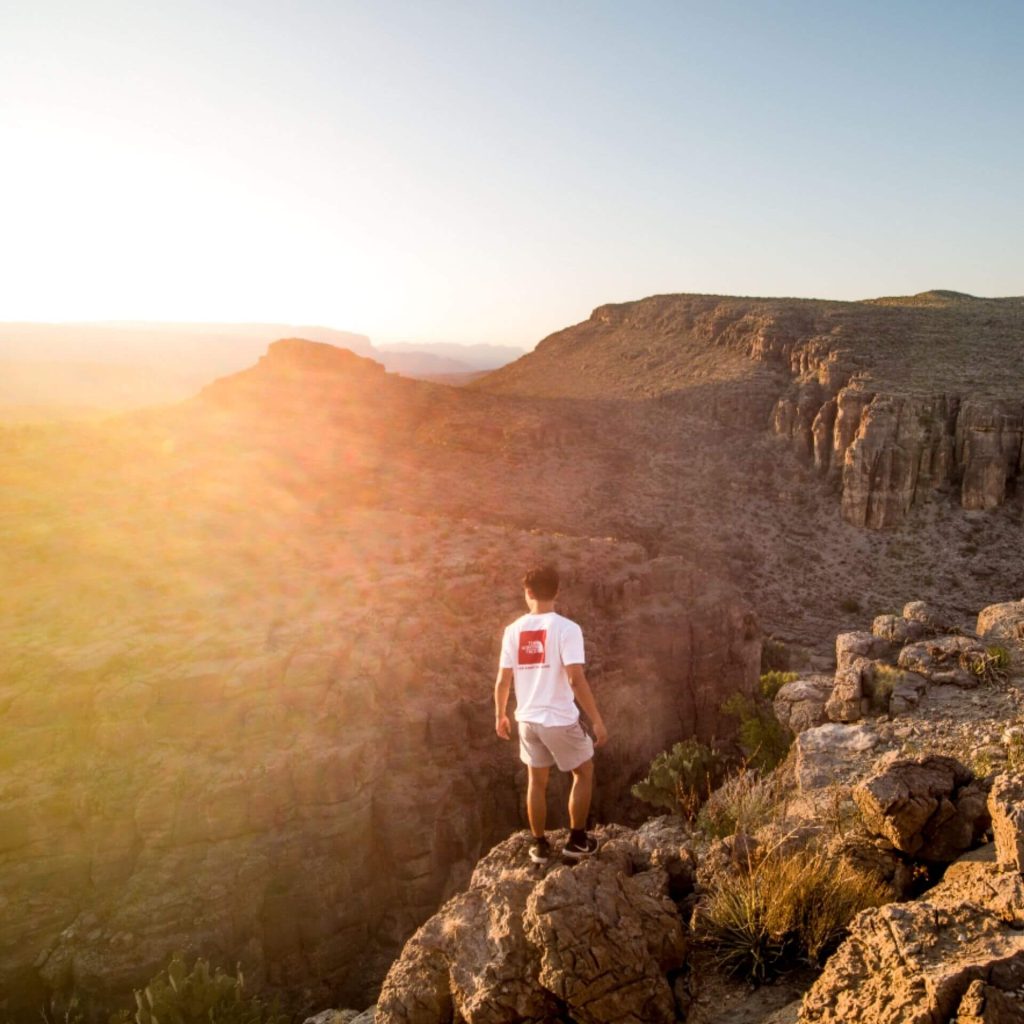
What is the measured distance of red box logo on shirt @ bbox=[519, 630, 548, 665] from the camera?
17.7 feet

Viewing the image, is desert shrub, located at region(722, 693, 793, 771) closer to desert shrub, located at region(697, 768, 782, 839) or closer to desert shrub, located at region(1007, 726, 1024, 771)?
desert shrub, located at region(697, 768, 782, 839)

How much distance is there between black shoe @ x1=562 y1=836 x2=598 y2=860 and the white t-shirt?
987 millimetres

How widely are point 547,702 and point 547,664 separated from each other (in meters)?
0.28

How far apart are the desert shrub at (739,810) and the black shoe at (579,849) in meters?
1.53

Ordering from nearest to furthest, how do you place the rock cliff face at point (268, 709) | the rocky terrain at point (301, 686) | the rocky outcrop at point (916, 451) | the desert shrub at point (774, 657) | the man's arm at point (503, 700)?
the man's arm at point (503, 700), the rocky terrain at point (301, 686), the rock cliff face at point (268, 709), the desert shrub at point (774, 657), the rocky outcrop at point (916, 451)

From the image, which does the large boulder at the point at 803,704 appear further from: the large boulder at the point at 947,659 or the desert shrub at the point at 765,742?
the large boulder at the point at 947,659

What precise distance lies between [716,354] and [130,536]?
148ft

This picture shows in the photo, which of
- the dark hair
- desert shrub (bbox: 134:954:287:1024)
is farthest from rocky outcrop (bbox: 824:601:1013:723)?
desert shrub (bbox: 134:954:287:1024)

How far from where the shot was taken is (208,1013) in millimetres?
8281

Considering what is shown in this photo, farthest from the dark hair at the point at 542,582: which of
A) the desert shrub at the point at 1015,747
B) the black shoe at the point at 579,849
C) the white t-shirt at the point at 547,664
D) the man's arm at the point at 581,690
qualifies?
the desert shrub at the point at 1015,747

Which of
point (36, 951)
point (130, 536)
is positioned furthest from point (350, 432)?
point (36, 951)

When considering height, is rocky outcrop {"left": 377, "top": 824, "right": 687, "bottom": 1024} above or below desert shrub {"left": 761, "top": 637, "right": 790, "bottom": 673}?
above

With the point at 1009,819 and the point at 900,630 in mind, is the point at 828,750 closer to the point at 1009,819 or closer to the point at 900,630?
the point at 900,630

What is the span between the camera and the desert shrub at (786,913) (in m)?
4.70
